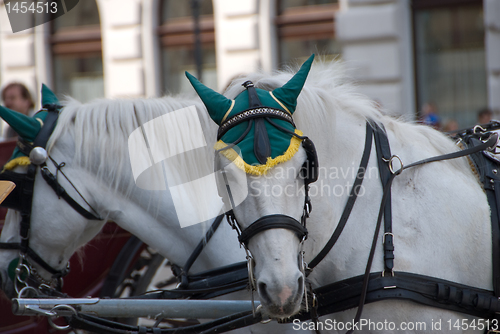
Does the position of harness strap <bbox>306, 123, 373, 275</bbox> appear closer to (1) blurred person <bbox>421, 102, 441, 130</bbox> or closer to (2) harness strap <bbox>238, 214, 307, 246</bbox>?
(2) harness strap <bbox>238, 214, 307, 246</bbox>

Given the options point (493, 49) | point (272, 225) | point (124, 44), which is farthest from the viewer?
point (124, 44)

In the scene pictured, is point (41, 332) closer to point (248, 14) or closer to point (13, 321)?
point (13, 321)

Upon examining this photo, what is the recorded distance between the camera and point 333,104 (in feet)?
5.73

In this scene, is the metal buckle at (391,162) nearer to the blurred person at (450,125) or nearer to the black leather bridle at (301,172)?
the black leather bridle at (301,172)

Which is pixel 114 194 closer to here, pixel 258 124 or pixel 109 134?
pixel 109 134

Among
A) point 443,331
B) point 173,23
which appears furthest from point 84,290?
point 173,23

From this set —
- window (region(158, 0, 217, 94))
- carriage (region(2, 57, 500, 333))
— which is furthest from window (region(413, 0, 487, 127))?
carriage (region(2, 57, 500, 333))

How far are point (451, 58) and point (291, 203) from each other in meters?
5.26

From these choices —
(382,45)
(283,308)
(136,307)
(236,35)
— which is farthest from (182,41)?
(283,308)

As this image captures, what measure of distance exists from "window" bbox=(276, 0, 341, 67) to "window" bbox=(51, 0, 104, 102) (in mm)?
2843

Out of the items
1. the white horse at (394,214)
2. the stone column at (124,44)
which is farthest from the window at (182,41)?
the white horse at (394,214)

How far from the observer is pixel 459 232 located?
1.68 m

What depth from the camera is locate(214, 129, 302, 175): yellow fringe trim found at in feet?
4.66

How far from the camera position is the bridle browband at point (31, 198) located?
2053 mm
